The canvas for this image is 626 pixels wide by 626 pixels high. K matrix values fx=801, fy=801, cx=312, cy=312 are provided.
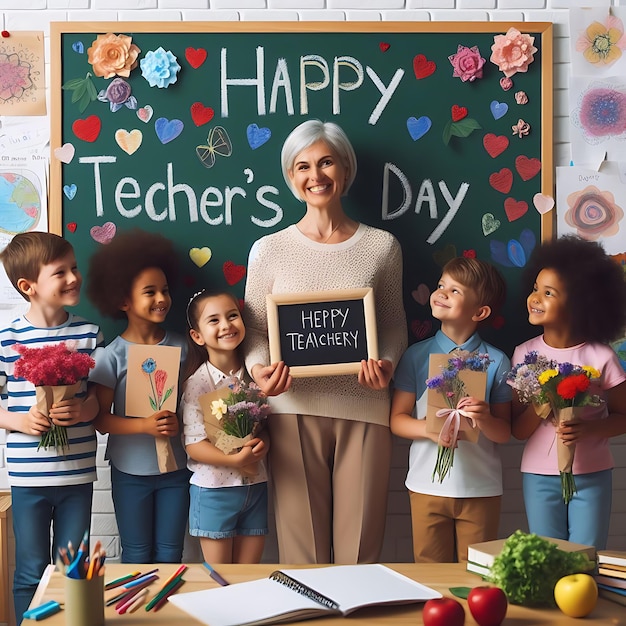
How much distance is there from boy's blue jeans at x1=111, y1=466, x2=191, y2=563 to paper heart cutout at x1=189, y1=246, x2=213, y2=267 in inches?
29.4

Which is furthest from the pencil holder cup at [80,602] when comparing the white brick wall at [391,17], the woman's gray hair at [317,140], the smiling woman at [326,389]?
the woman's gray hair at [317,140]

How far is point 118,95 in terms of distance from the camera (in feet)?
9.43

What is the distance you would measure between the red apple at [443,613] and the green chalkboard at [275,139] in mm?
1591

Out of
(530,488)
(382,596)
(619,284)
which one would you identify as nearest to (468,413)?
(530,488)

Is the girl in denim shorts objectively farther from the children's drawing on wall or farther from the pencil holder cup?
the pencil holder cup

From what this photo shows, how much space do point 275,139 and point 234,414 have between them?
1050 mm

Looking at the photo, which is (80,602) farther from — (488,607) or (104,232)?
(104,232)

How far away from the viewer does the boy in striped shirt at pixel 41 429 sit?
2521 millimetres

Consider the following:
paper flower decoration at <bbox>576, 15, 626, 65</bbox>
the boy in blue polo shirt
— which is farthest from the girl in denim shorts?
paper flower decoration at <bbox>576, 15, 626, 65</bbox>

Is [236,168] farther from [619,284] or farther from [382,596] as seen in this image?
[382,596]

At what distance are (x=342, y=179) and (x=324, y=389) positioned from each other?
2.33 ft

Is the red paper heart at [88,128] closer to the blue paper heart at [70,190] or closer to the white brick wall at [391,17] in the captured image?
the blue paper heart at [70,190]

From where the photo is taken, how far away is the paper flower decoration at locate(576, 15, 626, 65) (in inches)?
117

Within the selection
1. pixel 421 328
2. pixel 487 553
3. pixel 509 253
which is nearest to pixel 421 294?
pixel 421 328
